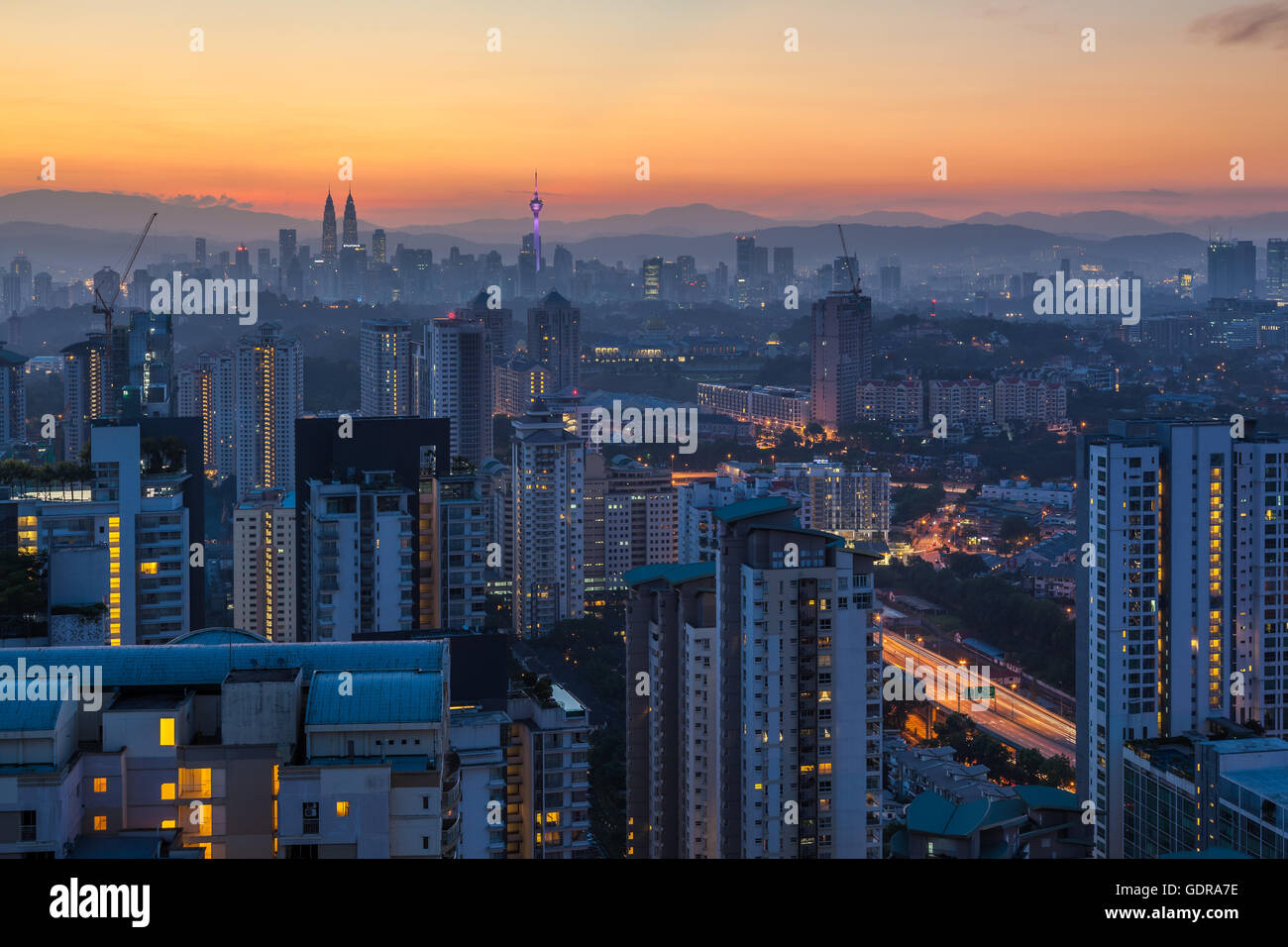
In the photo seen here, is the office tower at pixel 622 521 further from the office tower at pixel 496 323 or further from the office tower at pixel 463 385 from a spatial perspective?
the office tower at pixel 496 323

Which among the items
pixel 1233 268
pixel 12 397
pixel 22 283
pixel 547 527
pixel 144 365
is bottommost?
pixel 547 527

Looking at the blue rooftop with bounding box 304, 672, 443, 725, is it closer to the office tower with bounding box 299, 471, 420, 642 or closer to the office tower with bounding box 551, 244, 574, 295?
the office tower with bounding box 299, 471, 420, 642

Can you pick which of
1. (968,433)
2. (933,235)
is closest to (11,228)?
(968,433)

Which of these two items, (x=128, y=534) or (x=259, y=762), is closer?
(x=259, y=762)

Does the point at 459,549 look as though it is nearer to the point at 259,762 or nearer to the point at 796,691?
the point at 796,691

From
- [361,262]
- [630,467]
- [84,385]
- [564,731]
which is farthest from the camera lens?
[361,262]

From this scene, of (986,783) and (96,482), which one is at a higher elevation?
(96,482)

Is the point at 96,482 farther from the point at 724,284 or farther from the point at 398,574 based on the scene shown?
the point at 724,284

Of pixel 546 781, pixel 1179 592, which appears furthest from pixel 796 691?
pixel 1179 592

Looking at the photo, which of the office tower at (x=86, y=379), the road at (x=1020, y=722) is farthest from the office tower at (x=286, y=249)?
the road at (x=1020, y=722)
